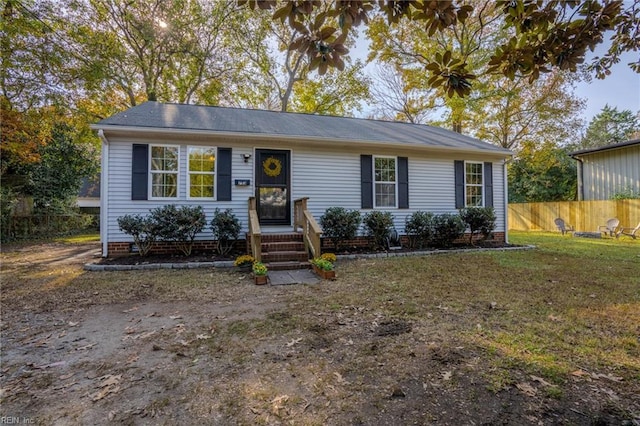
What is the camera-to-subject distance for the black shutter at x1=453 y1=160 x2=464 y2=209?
970 centimetres

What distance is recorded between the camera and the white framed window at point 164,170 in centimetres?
747

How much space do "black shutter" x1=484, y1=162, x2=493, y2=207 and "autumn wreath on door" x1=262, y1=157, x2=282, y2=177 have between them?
668 centimetres

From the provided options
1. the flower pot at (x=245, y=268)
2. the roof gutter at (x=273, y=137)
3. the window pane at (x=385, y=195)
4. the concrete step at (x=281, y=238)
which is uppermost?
the roof gutter at (x=273, y=137)

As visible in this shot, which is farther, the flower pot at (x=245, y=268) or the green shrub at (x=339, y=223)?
the green shrub at (x=339, y=223)

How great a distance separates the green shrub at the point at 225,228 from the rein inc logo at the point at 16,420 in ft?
18.2

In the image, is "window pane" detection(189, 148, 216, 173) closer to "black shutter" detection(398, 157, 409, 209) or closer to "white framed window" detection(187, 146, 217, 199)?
"white framed window" detection(187, 146, 217, 199)

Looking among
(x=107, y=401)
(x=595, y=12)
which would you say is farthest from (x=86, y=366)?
(x=595, y=12)

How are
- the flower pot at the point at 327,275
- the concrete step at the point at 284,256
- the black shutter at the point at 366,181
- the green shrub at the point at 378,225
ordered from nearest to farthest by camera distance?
the flower pot at the point at 327,275
the concrete step at the point at 284,256
the green shrub at the point at 378,225
the black shutter at the point at 366,181

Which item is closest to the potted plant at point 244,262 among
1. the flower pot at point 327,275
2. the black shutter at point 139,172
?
the flower pot at point 327,275

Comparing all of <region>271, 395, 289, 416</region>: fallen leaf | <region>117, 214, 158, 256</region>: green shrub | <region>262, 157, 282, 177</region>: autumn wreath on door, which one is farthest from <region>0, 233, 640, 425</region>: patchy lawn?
<region>262, 157, 282, 177</region>: autumn wreath on door

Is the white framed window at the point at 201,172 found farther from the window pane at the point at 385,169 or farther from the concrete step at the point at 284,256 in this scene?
the window pane at the point at 385,169

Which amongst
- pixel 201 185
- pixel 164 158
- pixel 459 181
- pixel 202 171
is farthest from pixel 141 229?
pixel 459 181

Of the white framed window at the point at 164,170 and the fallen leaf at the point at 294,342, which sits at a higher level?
the white framed window at the point at 164,170

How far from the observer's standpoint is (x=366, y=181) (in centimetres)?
892
